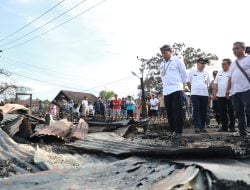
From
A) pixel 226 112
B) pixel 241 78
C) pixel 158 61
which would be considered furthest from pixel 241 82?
pixel 158 61

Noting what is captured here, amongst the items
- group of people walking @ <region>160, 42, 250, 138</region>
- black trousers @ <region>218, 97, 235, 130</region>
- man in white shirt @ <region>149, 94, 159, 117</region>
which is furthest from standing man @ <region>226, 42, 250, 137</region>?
man in white shirt @ <region>149, 94, 159, 117</region>

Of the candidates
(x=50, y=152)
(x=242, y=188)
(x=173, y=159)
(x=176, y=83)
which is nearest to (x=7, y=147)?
(x=50, y=152)

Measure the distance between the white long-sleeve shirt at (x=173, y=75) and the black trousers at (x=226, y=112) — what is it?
2.04m

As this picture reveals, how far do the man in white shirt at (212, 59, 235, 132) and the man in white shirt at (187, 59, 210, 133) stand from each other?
401 millimetres

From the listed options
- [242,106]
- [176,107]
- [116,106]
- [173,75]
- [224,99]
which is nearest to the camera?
[242,106]

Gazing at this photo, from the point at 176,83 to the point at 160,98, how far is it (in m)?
11.5

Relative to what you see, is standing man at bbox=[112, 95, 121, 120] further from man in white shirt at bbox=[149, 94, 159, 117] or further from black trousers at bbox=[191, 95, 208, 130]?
black trousers at bbox=[191, 95, 208, 130]

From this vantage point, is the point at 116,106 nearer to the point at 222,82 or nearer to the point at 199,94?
the point at 222,82

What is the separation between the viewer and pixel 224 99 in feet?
31.1

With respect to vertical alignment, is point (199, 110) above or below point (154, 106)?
below

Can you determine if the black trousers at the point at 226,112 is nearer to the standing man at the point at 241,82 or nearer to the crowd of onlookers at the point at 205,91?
Answer: the crowd of onlookers at the point at 205,91

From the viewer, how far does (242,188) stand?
3318 mm

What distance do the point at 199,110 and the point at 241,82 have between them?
2197 millimetres

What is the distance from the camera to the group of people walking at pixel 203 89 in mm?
7035
